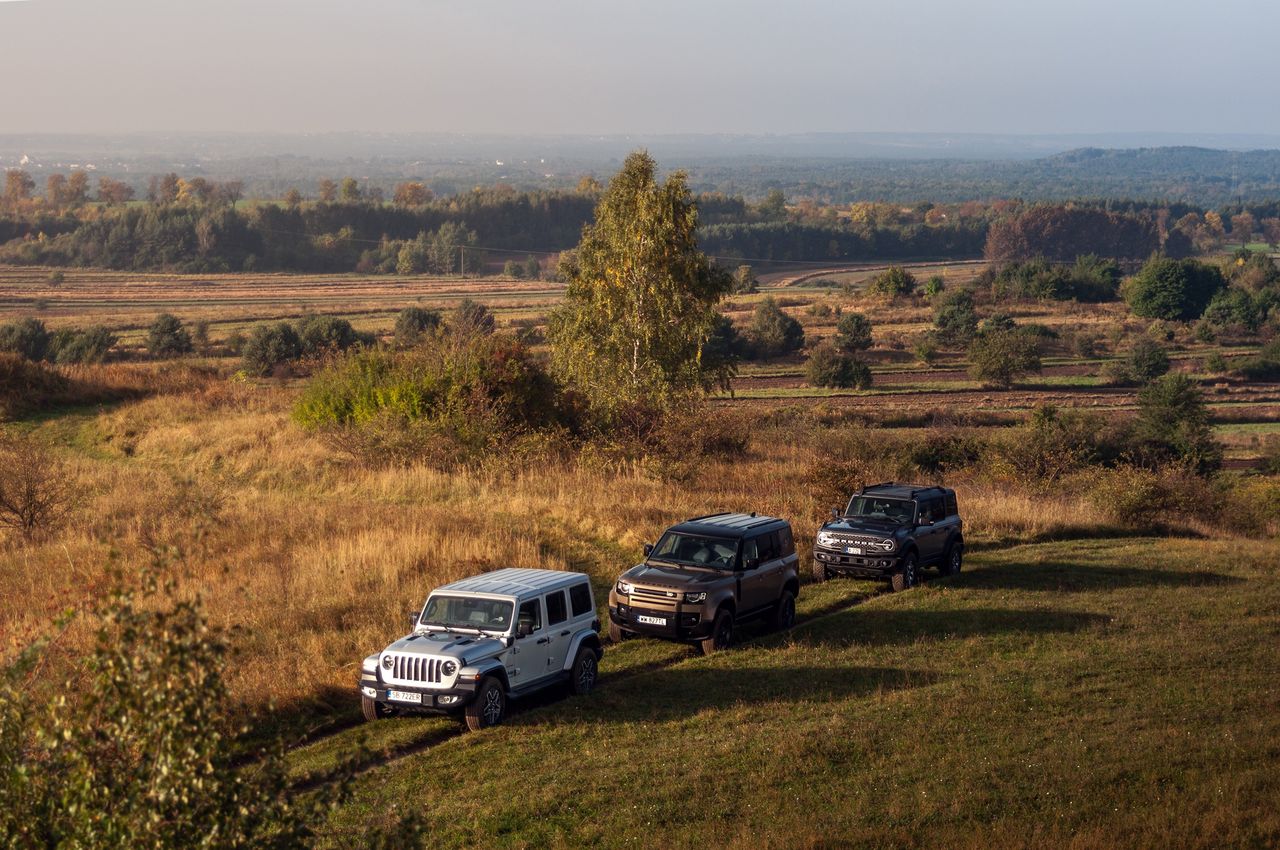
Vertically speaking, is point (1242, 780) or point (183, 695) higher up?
point (183, 695)

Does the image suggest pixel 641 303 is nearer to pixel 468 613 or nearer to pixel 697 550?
pixel 697 550

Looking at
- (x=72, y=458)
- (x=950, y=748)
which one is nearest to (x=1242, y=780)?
(x=950, y=748)

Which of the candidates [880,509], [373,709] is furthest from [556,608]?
[880,509]

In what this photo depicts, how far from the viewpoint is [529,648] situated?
1467 centimetres

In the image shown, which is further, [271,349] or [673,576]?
[271,349]

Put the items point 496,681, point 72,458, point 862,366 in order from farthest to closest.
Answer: point 862,366
point 72,458
point 496,681

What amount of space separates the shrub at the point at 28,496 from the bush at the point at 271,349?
33.7 m

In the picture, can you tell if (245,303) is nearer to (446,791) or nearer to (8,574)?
(8,574)

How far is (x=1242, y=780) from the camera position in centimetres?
1278

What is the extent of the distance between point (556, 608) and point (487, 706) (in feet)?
5.96

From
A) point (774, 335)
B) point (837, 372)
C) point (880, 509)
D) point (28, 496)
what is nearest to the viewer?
point (880, 509)

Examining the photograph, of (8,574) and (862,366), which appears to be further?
(862,366)

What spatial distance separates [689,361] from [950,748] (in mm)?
24244

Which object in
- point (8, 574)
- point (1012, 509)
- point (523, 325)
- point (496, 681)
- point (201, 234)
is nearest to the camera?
point (496, 681)
